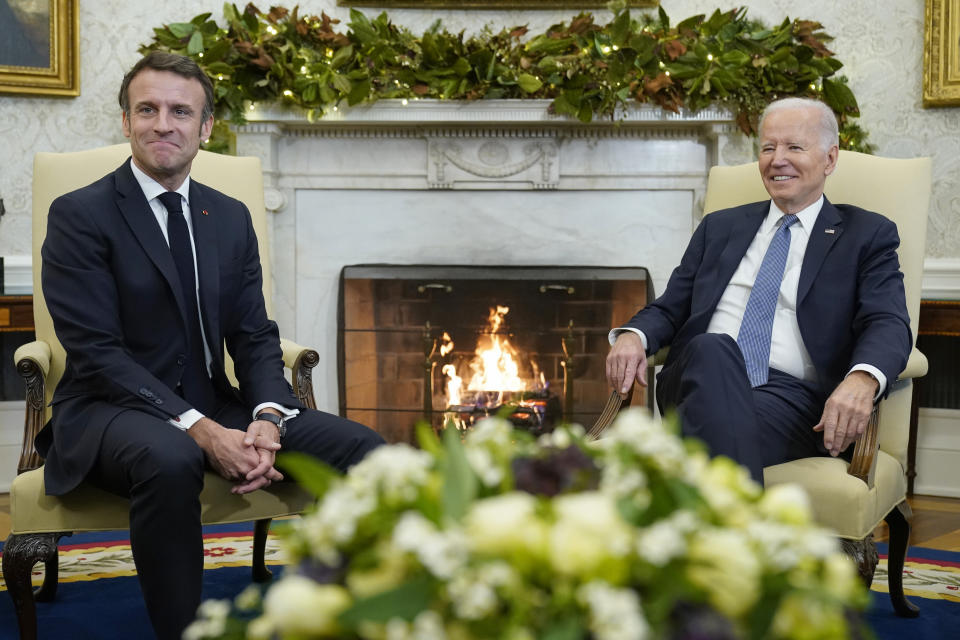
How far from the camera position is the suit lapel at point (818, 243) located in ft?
7.32

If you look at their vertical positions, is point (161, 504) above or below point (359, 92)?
below

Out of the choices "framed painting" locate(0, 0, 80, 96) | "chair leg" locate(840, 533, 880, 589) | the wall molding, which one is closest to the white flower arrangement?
"chair leg" locate(840, 533, 880, 589)

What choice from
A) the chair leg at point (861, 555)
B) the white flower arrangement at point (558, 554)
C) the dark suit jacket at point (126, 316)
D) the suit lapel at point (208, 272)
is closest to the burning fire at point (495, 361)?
Result: the dark suit jacket at point (126, 316)

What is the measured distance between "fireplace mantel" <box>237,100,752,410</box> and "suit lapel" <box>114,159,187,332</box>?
1.73m

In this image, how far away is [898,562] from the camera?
227 cm

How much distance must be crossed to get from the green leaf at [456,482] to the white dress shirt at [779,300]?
1.59 metres

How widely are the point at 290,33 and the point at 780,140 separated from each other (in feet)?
6.68

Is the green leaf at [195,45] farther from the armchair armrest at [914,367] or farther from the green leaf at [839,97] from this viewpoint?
the armchair armrest at [914,367]

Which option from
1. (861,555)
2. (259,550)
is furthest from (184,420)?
(861,555)

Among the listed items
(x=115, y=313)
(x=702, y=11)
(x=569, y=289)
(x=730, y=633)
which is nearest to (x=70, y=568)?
(x=115, y=313)

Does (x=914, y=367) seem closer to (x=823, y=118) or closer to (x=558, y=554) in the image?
(x=823, y=118)

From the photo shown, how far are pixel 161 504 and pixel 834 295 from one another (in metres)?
1.57

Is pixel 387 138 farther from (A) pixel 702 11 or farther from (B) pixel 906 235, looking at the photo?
(B) pixel 906 235

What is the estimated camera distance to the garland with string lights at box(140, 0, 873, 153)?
3.42m
